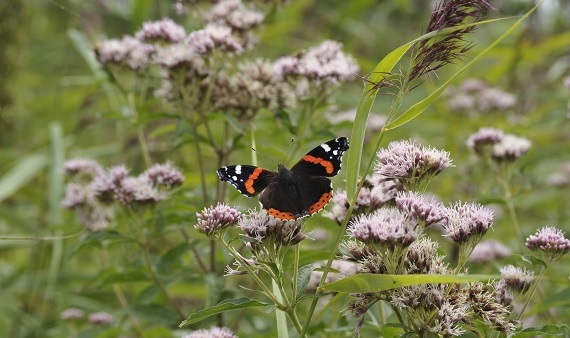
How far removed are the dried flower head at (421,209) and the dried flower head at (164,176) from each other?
41.4 inches

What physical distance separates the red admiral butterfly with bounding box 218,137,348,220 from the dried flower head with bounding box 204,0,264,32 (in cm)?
101

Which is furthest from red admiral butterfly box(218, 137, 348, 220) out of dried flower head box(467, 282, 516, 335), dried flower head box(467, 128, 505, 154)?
dried flower head box(467, 128, 505, 154)

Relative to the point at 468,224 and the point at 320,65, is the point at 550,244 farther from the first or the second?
the point at 320,65

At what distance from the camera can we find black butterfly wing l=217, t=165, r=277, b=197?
189 cm

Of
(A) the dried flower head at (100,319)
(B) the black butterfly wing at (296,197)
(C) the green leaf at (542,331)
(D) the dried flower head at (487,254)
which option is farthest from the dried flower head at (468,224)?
(A) the dried flower head at (100,319)

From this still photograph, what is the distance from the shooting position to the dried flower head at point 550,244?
1.70m

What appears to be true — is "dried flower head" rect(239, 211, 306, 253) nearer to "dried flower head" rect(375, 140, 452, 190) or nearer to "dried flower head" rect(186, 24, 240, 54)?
"dried flower head" rect(375, 140, 452, 190)

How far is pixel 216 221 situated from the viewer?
170 centimetres

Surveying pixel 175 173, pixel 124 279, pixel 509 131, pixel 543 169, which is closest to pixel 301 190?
pixel 175 173

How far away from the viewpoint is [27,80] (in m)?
5.93

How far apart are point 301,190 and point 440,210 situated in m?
0.42

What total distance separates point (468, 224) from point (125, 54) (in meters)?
1.74

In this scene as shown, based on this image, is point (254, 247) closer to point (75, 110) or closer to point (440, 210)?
point (440, 210)

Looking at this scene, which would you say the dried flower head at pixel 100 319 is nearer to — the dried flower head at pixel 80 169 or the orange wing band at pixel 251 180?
the dried flower head at pixel 80 169
